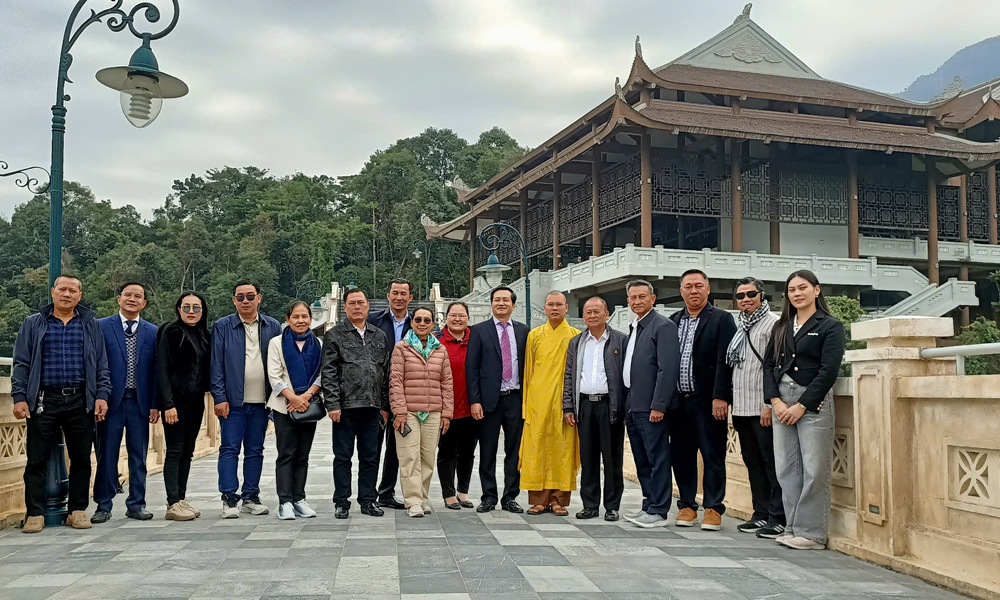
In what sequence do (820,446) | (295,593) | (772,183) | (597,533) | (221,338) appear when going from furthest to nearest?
(772,183)
(221,338)
(597,533)
(820,446)
(295,593)

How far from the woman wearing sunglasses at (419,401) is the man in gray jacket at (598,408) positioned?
1.01 metres

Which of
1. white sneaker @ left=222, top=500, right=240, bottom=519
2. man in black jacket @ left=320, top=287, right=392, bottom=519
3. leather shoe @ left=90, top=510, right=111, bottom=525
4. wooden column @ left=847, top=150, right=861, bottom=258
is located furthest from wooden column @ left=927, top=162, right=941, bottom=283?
leather shoe @ left=90, top=510, right=111, bottom=525

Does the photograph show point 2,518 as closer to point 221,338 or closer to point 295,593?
point 221,338

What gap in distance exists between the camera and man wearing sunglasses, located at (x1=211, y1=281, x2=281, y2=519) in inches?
244

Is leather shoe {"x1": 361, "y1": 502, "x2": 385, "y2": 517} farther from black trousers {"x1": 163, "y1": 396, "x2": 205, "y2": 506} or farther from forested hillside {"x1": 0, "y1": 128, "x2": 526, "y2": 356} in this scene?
forested hillside {"x1": 0, "y1": 128, "x2": 526, "y2": 356}

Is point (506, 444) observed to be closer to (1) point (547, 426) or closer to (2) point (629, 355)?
(1) point (547, 426)

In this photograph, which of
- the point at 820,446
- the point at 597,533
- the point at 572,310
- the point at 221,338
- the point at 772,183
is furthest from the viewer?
the point at 572,310

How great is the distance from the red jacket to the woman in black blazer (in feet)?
7.80

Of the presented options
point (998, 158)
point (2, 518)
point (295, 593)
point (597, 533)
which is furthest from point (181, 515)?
point (998, 158)

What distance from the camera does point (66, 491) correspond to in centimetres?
597

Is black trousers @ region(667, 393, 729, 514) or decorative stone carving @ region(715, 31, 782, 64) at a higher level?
decorative stone carving @ region(715, 31, 782, 64)

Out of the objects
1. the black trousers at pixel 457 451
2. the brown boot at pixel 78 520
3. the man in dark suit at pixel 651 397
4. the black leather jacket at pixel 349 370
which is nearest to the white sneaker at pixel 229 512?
the brown boot at pixel 78 520

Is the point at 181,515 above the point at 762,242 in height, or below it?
below

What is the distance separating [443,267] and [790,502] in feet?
145
